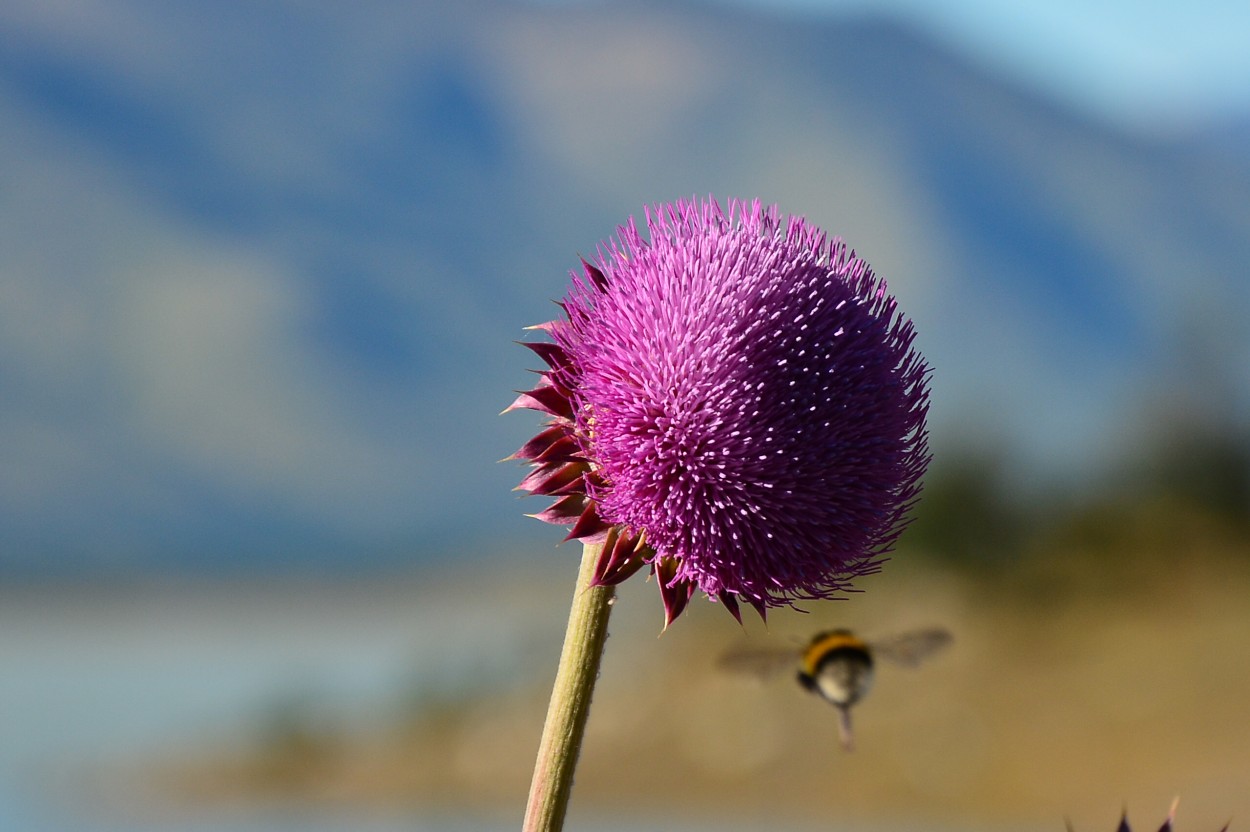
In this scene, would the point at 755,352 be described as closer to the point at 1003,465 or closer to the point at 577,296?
the point at 577,296

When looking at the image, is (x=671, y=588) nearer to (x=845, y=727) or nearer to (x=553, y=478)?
(x=553, y=478)

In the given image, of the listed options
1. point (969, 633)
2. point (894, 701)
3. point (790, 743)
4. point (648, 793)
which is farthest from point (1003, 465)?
point (648, 793)

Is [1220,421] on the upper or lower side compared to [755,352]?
upper

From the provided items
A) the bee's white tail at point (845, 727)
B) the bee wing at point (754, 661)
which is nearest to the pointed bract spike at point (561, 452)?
the bee wing at point (754, 661)

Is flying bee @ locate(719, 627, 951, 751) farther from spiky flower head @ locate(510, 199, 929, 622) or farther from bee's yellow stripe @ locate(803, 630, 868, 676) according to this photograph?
spiky flower head @ locate(510, 199, 929, 622)

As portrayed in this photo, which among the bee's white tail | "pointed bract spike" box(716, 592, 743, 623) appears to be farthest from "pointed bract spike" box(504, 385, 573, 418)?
the bee's white tail

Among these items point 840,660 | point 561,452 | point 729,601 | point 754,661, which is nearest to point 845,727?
point 840,660

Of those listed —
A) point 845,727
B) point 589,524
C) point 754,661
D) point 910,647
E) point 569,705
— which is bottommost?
point 569,705

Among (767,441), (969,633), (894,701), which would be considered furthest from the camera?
(969,633)
